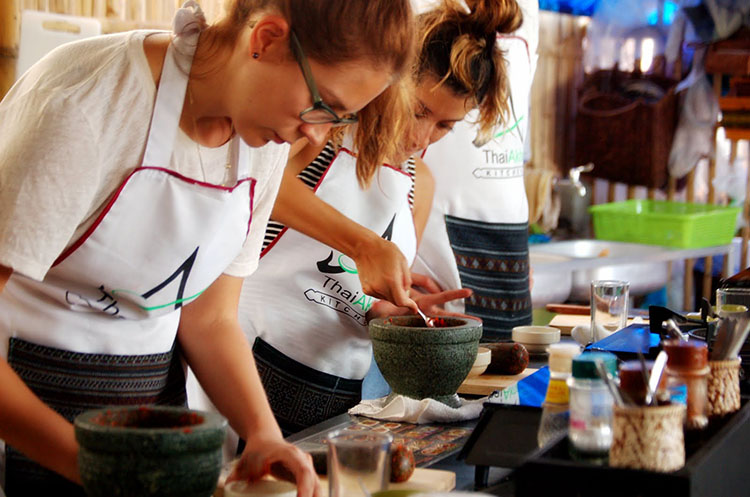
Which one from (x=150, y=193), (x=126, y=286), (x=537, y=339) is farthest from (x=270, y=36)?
(x=537, y=339)

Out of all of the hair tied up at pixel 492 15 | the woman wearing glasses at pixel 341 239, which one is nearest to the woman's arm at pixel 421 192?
the woman wearing glasses at pixel 341 239

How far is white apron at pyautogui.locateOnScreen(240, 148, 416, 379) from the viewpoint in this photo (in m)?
2.14

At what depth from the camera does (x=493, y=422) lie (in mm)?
1438

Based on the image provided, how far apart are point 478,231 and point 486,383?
105 centimetres

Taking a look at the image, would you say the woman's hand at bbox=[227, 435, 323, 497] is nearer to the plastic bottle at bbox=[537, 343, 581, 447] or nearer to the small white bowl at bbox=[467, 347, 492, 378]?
the plastic bottle at bbox=[537, 343, 581, 447]

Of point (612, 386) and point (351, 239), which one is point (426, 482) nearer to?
point (612, 386)

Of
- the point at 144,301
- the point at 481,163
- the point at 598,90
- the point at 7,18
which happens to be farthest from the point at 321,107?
the point at 598,90

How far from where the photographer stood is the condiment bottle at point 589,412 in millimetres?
1085

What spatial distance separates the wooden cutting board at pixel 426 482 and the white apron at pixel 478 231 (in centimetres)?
149

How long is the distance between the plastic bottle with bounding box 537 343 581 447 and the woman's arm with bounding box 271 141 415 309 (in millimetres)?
669

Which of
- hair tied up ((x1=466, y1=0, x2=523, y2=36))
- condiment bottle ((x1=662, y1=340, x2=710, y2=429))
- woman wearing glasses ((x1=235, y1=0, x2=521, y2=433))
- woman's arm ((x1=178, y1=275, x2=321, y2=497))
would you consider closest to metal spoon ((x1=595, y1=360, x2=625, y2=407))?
condiment bottle ((x1=662, y1=340, x2=710, y2=429))

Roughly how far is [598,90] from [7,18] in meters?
3.77

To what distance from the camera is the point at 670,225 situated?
522 cm

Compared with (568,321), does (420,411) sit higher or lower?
higher
